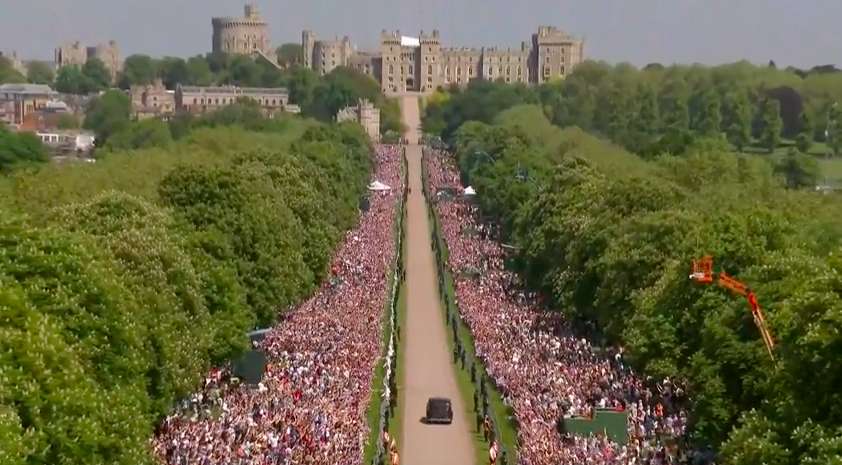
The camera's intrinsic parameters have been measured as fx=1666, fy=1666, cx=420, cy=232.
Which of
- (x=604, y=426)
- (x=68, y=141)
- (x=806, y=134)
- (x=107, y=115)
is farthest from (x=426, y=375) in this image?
(x=107, y=115)

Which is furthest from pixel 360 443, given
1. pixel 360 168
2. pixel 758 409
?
pixel 360 168

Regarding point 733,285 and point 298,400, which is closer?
point 733,285

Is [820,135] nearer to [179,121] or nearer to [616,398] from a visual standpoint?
[179,121]

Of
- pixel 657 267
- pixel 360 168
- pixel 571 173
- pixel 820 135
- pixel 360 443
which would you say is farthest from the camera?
pixel 820 135

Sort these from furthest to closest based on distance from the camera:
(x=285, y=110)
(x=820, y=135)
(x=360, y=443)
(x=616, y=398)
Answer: (x=285, y=110)
(x=820, y=135)
(x=616, y=398)
(x=360, y=443)

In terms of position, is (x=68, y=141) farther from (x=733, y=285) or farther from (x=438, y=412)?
(x=733, y=285)

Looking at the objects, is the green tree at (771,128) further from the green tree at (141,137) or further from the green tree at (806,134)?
the green tree at (141,137)

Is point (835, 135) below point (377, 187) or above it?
above
